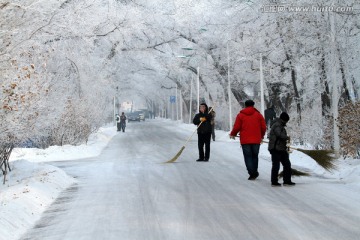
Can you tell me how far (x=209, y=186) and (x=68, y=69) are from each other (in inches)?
725

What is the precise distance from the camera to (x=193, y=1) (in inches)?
1677

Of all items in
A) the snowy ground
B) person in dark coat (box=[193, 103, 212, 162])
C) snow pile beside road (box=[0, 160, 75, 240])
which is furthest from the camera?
person in dark coat (box=[193, 103, 212, 162])

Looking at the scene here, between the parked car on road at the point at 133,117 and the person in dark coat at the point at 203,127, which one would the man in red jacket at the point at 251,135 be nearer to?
the person in dark coat at the point at 203,127

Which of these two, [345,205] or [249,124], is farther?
[249,124]

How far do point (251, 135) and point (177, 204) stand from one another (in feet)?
13.0

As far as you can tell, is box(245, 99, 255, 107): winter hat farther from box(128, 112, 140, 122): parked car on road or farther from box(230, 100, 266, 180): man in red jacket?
box(128, 112, 140, 122): parked car on road

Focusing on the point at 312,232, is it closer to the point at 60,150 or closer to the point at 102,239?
the point at 102,239

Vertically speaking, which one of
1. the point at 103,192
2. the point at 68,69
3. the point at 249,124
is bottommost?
the point at 103,192

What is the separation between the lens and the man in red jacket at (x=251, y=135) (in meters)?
13.1

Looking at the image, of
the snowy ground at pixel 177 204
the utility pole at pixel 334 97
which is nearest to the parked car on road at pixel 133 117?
the utility pole at pixel 334 97

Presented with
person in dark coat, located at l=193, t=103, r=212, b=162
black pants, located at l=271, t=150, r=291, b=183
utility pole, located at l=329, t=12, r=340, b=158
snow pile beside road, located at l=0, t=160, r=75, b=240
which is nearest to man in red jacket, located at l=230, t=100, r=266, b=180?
black pants, located at l=271, t=150, r=291, b=183

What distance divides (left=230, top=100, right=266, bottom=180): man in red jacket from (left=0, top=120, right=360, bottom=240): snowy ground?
40 cm

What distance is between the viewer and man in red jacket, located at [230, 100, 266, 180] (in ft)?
43.0

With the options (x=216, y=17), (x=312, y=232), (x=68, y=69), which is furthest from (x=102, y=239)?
(x=216, y=17)
